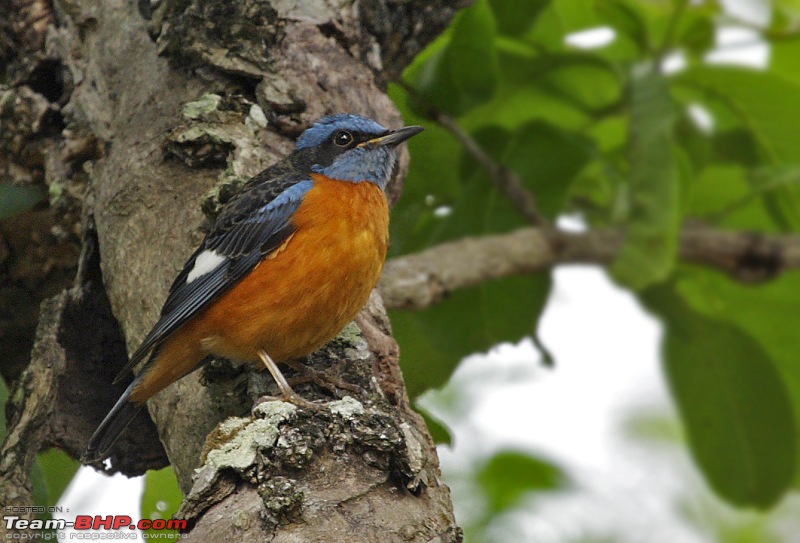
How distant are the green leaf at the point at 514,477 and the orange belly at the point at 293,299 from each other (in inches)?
50.1

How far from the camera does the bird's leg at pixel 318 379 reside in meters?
3.10

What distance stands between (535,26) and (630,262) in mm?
1437

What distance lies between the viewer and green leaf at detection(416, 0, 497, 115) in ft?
14.6

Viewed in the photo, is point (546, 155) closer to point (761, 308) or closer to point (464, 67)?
point (464, 67)

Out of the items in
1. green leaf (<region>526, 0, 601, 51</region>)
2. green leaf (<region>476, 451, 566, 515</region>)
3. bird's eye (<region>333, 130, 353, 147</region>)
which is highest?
bird's eye (<region>333, 130, 353, 147</region>)

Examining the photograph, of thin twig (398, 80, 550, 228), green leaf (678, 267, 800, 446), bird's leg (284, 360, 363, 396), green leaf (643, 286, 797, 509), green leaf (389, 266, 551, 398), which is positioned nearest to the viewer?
bird's leg (284, 360, 363, 396)

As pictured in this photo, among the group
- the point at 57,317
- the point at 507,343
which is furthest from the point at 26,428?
the point at 507,343

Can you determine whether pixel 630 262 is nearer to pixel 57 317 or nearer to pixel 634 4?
pixel 634 4

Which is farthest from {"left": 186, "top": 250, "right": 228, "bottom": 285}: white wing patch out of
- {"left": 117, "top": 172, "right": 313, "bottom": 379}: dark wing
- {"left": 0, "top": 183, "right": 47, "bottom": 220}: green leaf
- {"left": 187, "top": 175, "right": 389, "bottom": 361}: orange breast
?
{"left": 0, "top": 183, "right": 47, "bottom": 220}: green leaf

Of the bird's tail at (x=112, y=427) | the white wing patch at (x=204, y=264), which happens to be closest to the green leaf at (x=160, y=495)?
the bird's tail at (x=112, y=427)

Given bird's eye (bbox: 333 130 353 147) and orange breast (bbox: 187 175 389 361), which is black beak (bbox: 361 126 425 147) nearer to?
bird's eye (bbox: 333 130 353 147)

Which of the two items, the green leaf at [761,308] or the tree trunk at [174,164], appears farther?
the green leaf at [761,308]

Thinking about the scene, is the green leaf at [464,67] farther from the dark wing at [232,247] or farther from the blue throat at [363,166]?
the dark wing at [232,247]

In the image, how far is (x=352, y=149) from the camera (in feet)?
14.0
